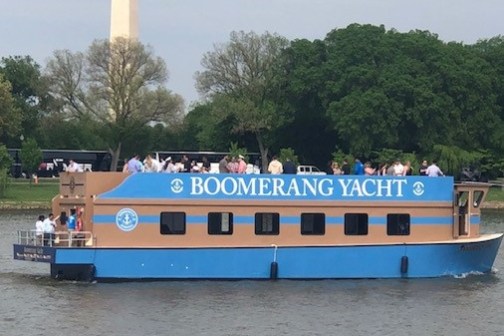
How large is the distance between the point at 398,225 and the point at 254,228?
453 cm

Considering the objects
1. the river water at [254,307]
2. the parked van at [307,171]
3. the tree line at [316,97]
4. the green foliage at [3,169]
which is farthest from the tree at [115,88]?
the river water at [254,307]

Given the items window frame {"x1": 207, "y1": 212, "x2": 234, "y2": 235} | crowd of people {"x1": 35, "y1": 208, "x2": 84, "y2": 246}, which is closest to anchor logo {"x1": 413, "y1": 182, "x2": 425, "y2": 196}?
window frame {"x1": 207, "y1": 212, "x2": 234, "y2": 235}

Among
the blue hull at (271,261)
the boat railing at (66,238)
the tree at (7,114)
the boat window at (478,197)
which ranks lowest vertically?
the blue hull at (271,261)

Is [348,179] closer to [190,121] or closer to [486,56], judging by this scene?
[486,56]

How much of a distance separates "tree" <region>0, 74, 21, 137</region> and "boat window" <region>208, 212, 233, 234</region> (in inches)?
2291

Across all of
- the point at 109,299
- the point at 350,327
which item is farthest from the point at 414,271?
the point at 109,299

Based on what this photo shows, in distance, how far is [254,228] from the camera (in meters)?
36.2

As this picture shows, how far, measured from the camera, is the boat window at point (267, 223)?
36.3 m

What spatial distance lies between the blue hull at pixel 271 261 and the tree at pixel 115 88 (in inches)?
2278

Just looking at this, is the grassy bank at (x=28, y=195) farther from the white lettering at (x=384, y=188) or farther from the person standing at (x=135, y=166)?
the white lettering at (x=384, y=188)

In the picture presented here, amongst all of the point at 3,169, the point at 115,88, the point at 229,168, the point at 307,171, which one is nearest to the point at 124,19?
the point at 115,88

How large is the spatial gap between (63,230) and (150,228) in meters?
2.67

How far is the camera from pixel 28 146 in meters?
90.0

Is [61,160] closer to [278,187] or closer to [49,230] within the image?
[49,230]
